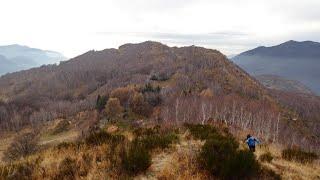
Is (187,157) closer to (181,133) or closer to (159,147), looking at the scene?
(159,147)

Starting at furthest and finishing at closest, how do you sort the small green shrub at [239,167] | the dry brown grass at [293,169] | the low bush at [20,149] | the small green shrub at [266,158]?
the low bush at [20,149]
the small green shrub at [266,158]
the dry brown grass at [293,169]
the small green shrub at [239,167]

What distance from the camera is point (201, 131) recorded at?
17906 mm

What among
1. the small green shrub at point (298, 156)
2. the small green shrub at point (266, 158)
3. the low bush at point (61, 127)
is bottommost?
the low bush at point (61, 127)

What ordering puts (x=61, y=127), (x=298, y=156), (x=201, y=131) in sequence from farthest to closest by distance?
(x=61, y=127) → (x=201, y=131) → (x=298, y=156)

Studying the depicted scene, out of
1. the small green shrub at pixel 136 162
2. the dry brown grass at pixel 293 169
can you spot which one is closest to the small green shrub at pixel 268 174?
the dry brown grass at pixel 293 169

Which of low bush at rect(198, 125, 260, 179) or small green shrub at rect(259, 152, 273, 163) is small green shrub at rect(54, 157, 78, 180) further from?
small green shrub at rect(259, 152, 273, 163)

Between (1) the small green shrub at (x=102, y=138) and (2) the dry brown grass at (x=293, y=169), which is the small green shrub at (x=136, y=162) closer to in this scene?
(1) the small green shrub at (x=102, y=138)

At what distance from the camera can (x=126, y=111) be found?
173 m

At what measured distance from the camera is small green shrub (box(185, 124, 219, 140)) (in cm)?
1645

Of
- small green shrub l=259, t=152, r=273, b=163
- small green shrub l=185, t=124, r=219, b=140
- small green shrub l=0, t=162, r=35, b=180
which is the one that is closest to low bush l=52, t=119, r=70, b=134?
small green shrub l=185, t=124, r=219, b=140

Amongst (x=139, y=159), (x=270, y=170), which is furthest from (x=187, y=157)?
(x=270, y=170)

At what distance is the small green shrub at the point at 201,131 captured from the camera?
16.5 metres

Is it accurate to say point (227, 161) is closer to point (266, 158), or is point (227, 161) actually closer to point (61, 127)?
point (266, 158)

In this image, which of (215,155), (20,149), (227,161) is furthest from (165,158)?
(20,149)
